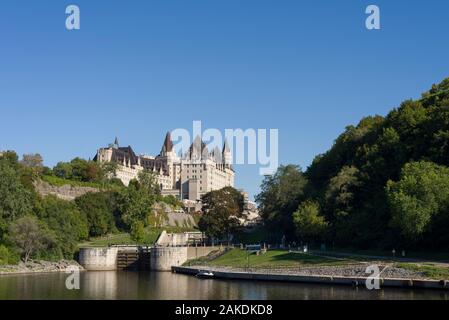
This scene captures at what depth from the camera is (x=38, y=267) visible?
7125 centimetres

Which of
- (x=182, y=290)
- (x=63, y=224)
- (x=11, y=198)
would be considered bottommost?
(x=182, y=290)

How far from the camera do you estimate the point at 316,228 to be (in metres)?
68.5

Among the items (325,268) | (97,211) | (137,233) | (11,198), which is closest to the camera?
(325,268)

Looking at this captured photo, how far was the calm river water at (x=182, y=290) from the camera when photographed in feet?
142

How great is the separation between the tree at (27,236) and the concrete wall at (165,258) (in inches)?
472

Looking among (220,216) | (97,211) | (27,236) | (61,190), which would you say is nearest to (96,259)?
(27,236)

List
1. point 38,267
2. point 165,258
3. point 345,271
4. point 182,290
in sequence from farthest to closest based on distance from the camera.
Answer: point 165,258, point 38,267, point 345,271, point 182,290

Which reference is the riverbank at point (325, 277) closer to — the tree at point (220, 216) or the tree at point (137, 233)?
the tree at point (220, 216)

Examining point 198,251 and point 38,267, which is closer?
point 38,267

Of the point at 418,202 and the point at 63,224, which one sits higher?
the point at 418,202

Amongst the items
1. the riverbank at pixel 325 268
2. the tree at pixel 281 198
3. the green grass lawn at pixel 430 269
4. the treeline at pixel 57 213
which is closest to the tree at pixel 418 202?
the riverbank at pixel 325 268

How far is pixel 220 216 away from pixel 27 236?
83.2 ft

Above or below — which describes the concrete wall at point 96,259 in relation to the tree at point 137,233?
below

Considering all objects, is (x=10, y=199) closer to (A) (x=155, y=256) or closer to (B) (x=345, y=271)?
(A) (x=155, y=256)
